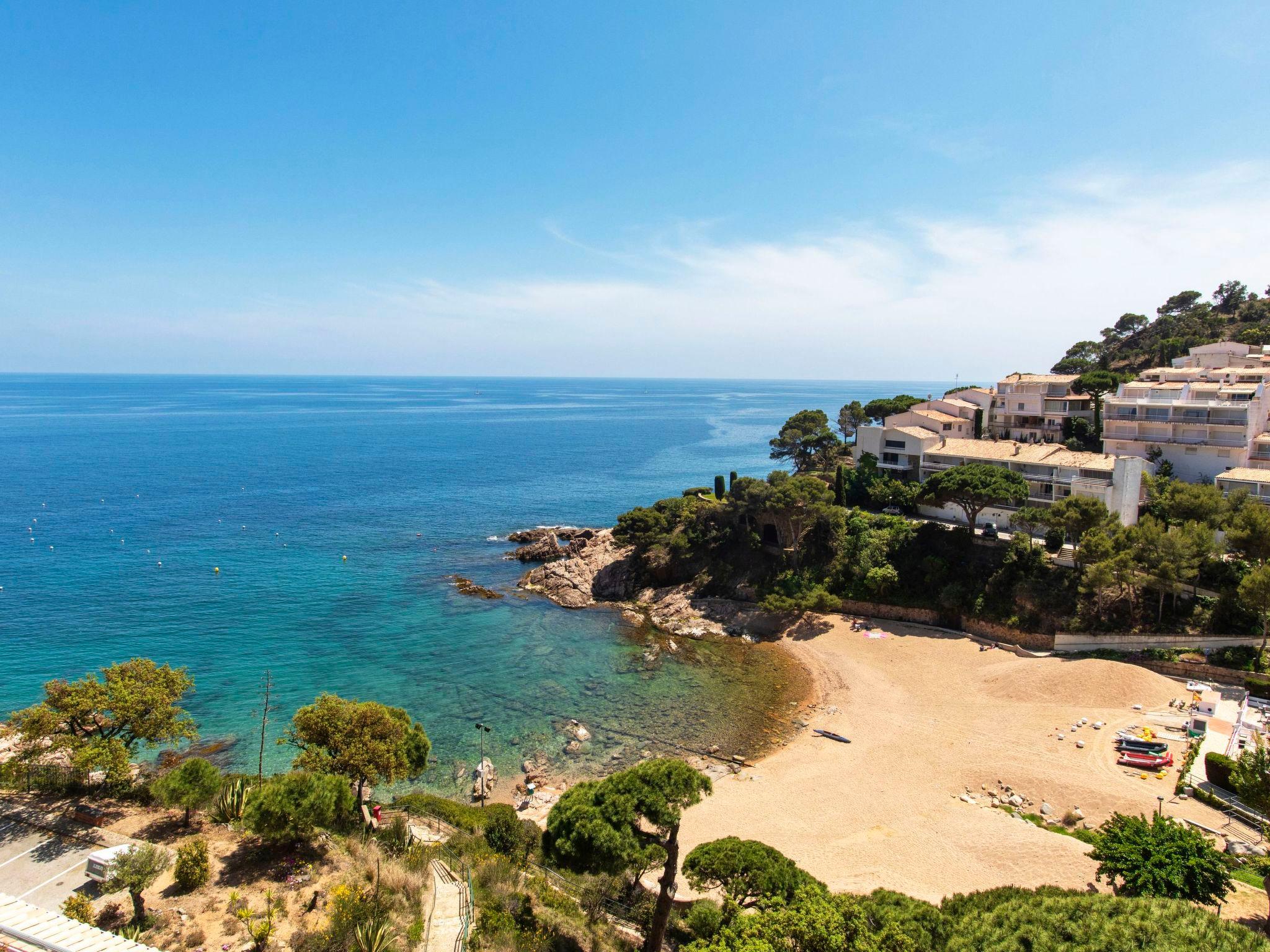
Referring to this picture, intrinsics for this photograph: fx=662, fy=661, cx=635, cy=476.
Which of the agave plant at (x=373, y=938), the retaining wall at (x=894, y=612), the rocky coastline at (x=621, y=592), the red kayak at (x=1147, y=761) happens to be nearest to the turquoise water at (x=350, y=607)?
the rocky coastline at (x=621, y=592)

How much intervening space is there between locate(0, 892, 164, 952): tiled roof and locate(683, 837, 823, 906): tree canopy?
11796mm

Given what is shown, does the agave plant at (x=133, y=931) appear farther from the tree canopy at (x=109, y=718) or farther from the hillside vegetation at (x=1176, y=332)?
the hillside vegetation at (x=1176, y=332)

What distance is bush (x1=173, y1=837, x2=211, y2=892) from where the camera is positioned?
53.8ft

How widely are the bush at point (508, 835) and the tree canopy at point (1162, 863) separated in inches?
673

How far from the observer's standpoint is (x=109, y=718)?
22.3m

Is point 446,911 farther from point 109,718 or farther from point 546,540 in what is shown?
point 546,540

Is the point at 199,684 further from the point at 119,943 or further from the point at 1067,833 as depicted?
the point at 1067,833

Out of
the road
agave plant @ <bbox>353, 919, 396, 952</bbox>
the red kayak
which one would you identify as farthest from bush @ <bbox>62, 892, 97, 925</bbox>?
the red kayak

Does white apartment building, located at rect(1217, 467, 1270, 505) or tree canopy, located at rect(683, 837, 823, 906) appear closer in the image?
tree canopy, located at rect(683, 837, 823, 906)

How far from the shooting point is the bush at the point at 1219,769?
995 inches

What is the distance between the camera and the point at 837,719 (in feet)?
113

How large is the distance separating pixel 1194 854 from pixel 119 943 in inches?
1009

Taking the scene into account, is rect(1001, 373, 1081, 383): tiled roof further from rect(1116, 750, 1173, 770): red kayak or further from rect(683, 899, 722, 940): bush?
rect(683, 899, 722, 940): bush

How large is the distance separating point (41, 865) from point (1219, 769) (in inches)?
1536
